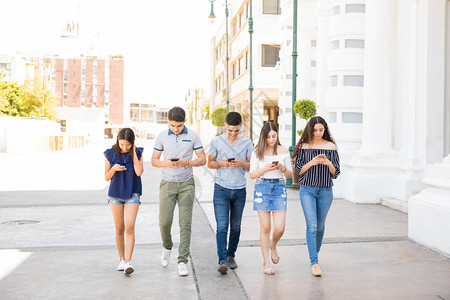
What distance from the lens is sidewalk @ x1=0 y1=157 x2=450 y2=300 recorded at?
5164 millimetres

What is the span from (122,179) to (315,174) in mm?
2093

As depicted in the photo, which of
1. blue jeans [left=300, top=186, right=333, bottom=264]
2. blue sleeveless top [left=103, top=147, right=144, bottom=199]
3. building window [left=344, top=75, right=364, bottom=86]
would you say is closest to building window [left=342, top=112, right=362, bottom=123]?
building window [left=344, top=75, right=364, bottom=86]

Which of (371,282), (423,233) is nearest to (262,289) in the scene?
(371,282)

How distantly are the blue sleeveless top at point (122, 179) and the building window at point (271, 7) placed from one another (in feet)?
108

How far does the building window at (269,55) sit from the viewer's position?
121ft

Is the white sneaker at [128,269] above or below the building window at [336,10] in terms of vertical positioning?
below

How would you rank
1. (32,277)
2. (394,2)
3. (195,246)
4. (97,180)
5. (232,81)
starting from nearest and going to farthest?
(32,277)
(195,246)
(394,2)
(97,180)
(232,81)

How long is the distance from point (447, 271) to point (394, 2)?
8014 mm

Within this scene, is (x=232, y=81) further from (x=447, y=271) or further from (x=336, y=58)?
(x=447, y=271)

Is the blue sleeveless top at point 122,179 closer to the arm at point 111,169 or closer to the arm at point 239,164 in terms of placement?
the arm at point 111,169

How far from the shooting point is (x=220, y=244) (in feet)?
19.1

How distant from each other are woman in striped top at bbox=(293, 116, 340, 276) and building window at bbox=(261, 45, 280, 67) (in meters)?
31.7

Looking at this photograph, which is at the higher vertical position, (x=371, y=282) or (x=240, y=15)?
(x=240, y=15)

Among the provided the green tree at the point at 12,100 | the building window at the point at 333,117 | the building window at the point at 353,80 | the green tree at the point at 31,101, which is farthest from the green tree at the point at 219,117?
the green tree at the point at 12,100
